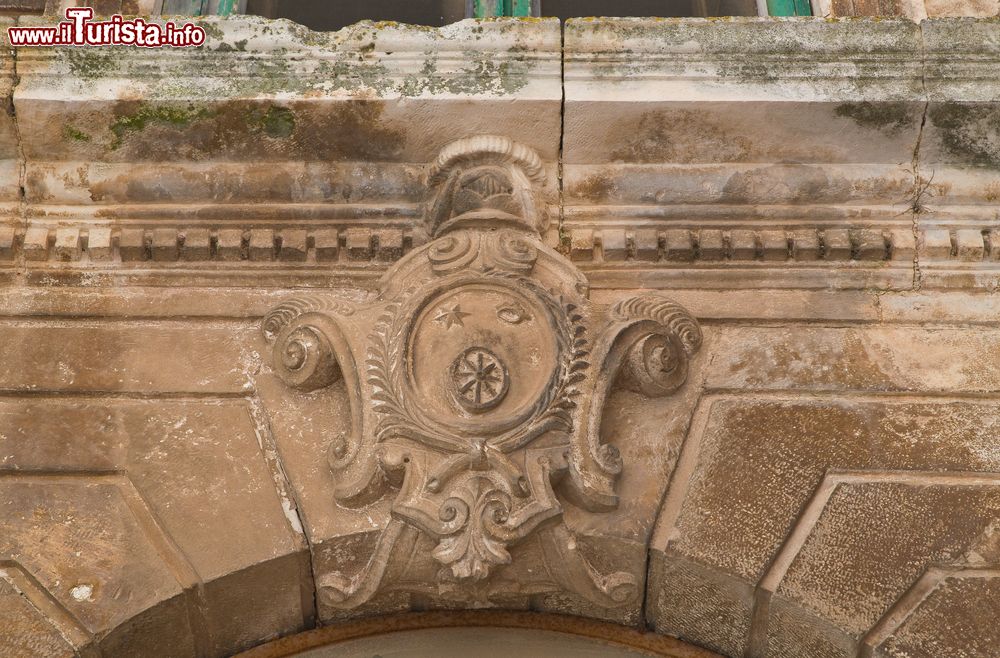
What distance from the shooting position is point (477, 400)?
3066 millimetres

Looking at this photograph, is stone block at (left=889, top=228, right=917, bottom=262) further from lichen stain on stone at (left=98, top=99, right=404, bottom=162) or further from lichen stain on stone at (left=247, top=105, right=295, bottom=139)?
lichen stain on stone at (left=247, top=105, right=295, bottom=139)

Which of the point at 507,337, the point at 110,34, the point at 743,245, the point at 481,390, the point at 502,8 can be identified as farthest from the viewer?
the point at 502,8

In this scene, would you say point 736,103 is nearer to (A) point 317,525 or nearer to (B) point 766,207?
(B) point 766,207

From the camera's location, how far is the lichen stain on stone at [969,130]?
348cm

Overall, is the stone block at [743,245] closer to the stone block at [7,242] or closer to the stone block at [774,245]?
the stone block at [774,245]

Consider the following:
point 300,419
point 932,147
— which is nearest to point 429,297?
point 300,419

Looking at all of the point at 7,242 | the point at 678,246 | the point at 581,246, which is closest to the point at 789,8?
the point at 678,246

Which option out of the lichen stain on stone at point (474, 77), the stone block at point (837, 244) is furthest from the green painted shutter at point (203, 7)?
the stone block at point (837, 244)

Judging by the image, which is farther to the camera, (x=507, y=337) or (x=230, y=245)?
(x=230, y=245)

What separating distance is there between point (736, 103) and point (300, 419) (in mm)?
1492

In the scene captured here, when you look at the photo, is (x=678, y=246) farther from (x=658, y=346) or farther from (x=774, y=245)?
(x=658, y=346)

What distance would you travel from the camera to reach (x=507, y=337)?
3191 millimetres

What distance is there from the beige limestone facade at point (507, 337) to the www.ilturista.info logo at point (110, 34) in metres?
0.06

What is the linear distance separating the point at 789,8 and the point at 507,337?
1752mm
